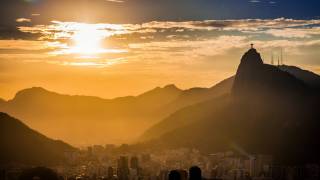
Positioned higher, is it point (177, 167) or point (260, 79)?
point (260, 79)

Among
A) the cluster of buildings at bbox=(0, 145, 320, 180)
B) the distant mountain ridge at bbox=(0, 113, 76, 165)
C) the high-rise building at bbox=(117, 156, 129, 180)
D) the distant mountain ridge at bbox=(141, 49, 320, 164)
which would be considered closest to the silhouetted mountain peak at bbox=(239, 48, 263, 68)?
the distant mountain ridge at bbox=(141, 49, 320, 164)

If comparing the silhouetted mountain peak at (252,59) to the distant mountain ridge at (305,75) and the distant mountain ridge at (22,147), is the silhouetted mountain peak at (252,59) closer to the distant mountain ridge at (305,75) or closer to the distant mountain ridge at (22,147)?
the distant mountain ridge at (305,75)

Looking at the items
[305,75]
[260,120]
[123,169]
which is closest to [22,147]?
[123,169]

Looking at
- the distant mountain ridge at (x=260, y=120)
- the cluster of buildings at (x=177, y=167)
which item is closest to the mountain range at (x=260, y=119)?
the distant mountain ridge at (x=260, y=120)

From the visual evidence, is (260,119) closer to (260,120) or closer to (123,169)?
(260,120)

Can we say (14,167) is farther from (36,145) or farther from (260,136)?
A: (260,136)
